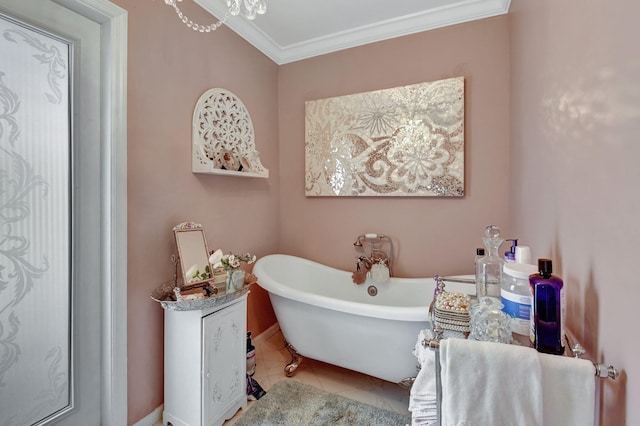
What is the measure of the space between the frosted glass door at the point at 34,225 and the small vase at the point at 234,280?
27.7 inches

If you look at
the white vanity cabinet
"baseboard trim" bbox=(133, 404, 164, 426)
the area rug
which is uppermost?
the white vanity cabinet

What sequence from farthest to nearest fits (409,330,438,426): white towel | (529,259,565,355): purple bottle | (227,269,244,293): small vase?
(227,269,244,293): small vase, (409,330,438,426): white towel, (529,259,565,355): purple bottle

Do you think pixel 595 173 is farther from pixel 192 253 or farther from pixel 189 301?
pixel 192 253

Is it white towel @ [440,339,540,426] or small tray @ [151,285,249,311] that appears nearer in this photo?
white towel @ [440,339,540,426]

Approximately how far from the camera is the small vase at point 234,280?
4.98 feet

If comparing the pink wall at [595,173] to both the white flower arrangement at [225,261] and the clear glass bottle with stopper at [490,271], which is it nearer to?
the clear glass bottle with stopper at [490,271]

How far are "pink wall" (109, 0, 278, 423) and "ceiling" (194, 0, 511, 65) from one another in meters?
0.26

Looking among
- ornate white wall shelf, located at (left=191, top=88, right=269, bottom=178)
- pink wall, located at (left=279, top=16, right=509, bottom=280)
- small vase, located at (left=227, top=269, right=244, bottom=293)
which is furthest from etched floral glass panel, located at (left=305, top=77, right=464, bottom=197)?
small vase, located at (left=227, top=269, right=244, bottom=293)

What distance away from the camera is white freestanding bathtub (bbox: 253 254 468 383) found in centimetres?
146

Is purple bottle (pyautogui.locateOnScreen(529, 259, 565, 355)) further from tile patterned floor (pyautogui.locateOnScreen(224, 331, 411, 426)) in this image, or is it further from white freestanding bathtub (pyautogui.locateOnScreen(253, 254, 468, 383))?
tile patterned floor (pyautogui.locateOnScreen(224, 331, 411, 426))

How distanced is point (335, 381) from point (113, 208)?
173cm

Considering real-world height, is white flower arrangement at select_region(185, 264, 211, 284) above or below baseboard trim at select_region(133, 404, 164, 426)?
above

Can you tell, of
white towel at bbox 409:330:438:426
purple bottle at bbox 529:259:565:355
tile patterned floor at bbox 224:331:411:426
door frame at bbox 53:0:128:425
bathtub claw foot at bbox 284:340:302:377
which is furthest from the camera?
bathtub claw foot at bbox 284:340:302:377

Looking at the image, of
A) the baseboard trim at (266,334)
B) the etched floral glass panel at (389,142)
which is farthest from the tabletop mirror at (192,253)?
the etched floral glass panel at (389,142)
